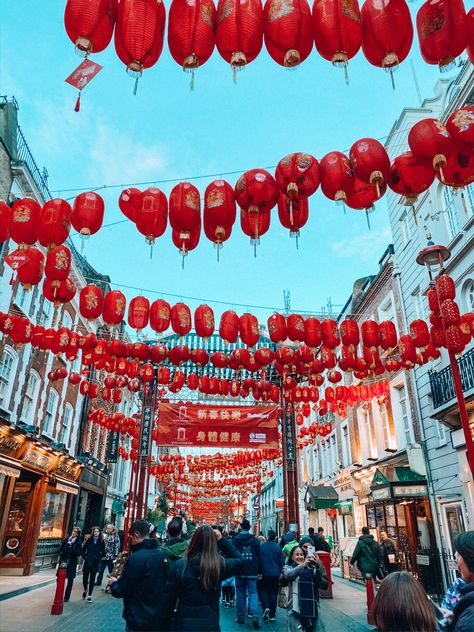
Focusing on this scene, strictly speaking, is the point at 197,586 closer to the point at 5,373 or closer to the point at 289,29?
the point at 289,29

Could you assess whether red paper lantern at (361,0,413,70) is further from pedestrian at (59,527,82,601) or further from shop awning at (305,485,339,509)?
shop awning at (305,485,339,509)

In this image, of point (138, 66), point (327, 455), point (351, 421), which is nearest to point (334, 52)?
point (138, 66)

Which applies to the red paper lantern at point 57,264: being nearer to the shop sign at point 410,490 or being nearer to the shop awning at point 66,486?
the shop sign at point 410,490

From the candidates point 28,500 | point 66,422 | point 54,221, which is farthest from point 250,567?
point 66,422

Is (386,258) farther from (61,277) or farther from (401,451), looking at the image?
(61,277)

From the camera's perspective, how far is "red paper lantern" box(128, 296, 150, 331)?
10.0 m

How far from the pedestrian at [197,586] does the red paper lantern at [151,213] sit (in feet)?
14.6

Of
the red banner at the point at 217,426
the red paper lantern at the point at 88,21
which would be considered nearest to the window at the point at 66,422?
the red banner at the point at 217,426

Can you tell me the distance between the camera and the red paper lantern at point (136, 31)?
4.65 m

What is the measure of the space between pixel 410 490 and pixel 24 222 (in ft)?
43.1

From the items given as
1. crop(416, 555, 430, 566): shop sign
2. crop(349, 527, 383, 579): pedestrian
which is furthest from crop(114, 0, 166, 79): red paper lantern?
crop(416, 555, 430, 566): shop sign

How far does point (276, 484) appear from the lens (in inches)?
1857

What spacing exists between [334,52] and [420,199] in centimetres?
1256

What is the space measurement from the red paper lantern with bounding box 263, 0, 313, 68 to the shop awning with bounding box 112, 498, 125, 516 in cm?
3188
